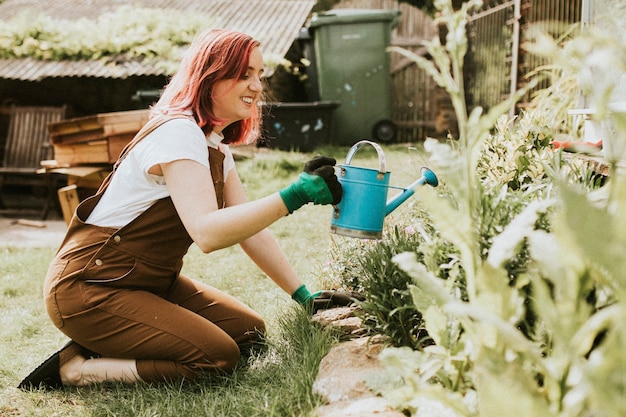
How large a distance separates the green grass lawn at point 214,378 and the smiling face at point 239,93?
2.38 feet

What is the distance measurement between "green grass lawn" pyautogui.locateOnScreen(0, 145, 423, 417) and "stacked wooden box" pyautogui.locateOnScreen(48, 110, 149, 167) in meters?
1.23

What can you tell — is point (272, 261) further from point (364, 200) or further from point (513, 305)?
point (513, 305)

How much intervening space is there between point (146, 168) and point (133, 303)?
1.50 feet

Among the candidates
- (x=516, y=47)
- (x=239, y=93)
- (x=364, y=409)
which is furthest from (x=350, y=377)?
(x=516, y=47)

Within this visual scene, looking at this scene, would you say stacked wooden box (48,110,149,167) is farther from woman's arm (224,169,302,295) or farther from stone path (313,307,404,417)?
stone path (313,307,404,417)

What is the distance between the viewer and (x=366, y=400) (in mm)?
1543

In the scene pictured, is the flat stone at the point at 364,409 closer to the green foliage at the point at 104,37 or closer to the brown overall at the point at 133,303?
the brown overall at the point at 133,303

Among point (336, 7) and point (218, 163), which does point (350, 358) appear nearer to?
point (218, 163)

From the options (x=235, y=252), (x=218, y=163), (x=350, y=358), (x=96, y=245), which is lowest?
(x=235, y=252)

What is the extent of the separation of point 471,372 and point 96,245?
1.40 meters

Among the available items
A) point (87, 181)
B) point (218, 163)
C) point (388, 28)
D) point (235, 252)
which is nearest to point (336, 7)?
point (388, 28)

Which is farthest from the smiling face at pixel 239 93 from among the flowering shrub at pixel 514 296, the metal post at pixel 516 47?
the metal post at pixel 516 47

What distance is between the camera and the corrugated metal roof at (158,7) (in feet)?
23.5

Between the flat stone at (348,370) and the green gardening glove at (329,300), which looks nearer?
the flat stone at (348,370)
